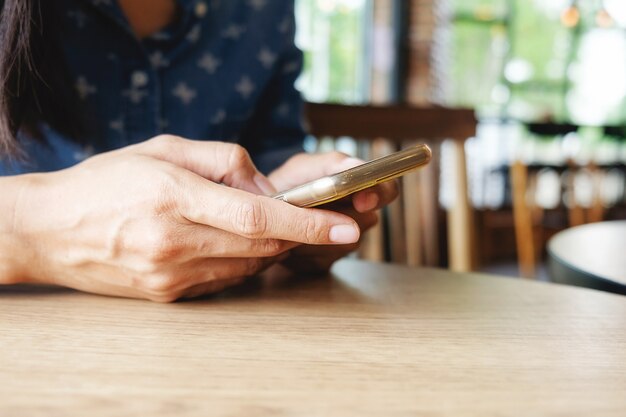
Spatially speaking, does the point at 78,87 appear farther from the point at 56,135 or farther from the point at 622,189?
the point at 622,189

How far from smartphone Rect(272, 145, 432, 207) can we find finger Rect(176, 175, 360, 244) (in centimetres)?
2

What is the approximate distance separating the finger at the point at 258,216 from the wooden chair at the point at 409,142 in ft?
1.81

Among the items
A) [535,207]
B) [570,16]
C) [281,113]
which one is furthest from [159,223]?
[570,16]

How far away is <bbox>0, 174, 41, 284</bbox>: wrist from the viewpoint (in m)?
0.41

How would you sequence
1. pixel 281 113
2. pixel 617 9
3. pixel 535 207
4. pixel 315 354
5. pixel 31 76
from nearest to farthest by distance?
pixel 315 354
pixel 31 76
pixel 281 113
pixel 535 207
pixel 617 9

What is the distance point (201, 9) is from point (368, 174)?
20.0 inches

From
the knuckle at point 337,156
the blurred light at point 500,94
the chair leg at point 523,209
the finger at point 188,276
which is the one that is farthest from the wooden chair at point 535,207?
the finger at point 188,276

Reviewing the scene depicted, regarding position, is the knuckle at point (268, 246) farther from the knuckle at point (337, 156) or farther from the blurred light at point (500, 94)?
the blurred light at point (500, 94)

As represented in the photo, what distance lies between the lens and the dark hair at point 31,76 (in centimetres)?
46

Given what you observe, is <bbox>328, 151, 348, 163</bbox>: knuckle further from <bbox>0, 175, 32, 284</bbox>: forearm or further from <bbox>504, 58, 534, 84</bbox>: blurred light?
<bbox>504, 58, 534, 84</bbox>: blurred light

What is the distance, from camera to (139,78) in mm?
697

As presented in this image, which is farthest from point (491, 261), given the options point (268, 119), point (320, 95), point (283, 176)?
point (283, 176)

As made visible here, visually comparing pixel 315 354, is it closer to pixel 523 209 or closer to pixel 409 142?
pixel 409 142

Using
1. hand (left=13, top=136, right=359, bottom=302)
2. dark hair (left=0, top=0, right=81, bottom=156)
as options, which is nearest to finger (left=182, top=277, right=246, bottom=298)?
hand (left=13, top=136, right=359, bottom=302)
